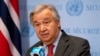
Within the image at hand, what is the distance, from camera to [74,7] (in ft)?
8.61

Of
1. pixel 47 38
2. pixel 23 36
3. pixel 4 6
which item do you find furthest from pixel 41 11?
pixel 23 36

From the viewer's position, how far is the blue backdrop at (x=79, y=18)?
2531 mm

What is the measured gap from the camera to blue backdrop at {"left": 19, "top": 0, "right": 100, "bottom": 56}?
2.53m

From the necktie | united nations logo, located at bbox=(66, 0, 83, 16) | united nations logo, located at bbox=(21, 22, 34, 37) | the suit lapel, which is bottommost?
united nations logo, located at bbox=(21, 22, 34, 37)

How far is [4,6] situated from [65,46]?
1078mm

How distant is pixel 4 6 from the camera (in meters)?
2.46

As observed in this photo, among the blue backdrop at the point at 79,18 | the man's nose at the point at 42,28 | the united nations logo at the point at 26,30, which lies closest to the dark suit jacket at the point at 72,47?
the man's nose at the point at 42,28

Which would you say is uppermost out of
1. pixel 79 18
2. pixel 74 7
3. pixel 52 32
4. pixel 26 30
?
pixel 52 32

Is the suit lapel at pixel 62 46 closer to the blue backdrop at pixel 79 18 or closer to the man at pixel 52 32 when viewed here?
the man at pixel 52 32

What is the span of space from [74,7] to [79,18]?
136 mm

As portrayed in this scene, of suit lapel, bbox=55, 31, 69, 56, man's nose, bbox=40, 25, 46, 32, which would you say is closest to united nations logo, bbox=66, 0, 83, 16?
suit lapel, bbox=55, 31, 69, 56

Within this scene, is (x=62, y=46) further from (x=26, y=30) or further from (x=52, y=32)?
(x=26, y=30)

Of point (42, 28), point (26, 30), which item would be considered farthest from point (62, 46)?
point (26, 30)

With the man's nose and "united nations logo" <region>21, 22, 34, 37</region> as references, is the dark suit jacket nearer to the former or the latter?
the man's nose
